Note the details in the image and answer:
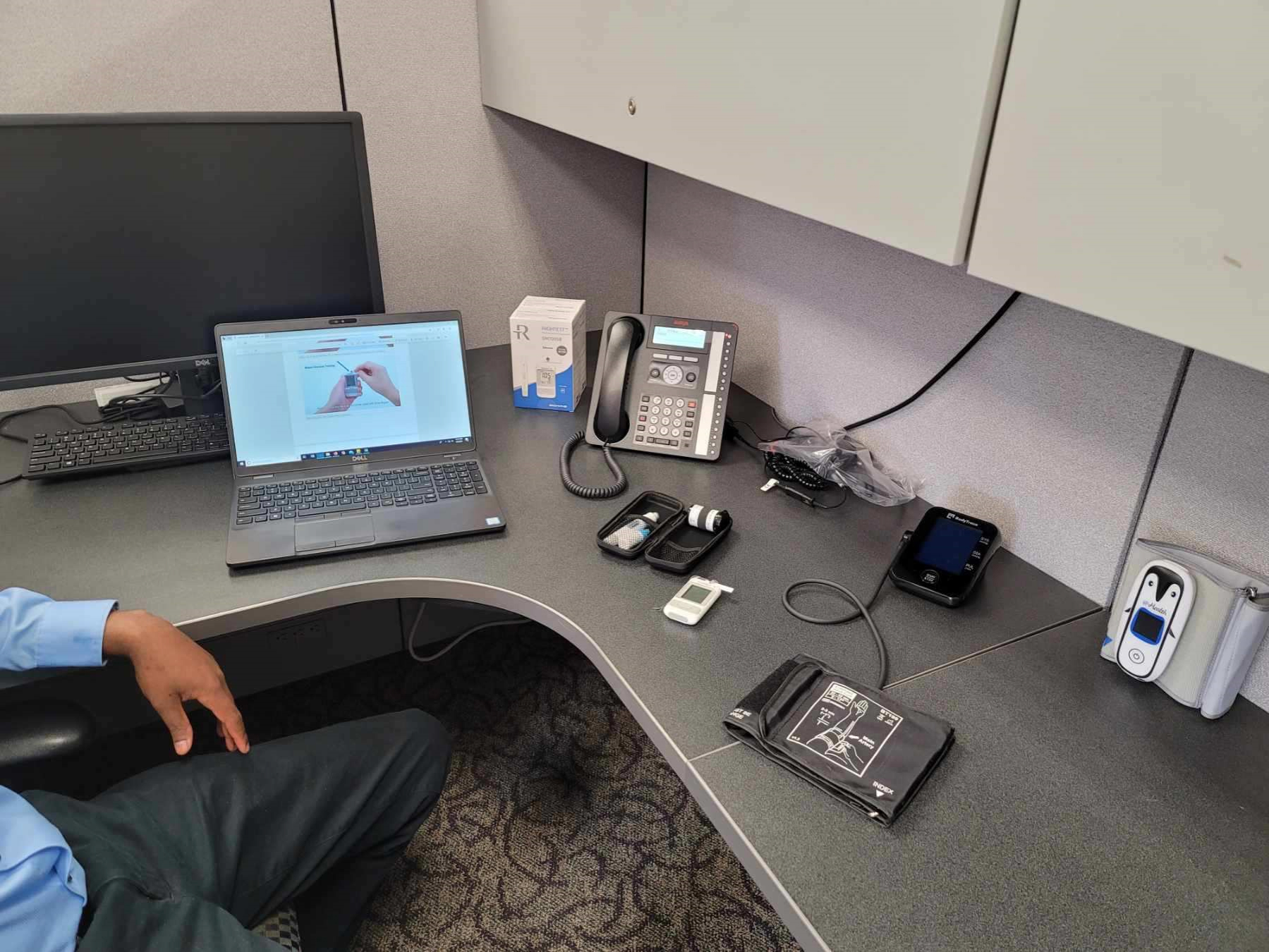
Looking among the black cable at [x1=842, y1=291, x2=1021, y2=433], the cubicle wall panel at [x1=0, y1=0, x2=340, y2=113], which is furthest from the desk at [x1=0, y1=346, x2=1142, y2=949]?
the cubicle wall panel at [x1=0, y1=0, x2=340, y2=113]

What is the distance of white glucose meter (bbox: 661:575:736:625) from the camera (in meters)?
1.00

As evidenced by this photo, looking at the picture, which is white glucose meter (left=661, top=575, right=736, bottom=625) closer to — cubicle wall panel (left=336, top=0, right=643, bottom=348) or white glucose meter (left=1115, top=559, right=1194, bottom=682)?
white glucose meter (left=1115, top=559, right=1194, bottom=682)

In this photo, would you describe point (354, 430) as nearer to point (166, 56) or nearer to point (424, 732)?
point (424, 732)

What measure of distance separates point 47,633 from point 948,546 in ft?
3.40

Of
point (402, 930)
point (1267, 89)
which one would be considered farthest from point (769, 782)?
point (402, 930)

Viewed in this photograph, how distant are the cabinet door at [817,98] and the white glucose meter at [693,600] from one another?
1.44ft

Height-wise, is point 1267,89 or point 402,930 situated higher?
point 1267,89

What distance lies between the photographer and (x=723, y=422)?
4.43 feet

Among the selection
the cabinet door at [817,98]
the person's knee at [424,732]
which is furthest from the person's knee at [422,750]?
the cabinet door at [817,98]

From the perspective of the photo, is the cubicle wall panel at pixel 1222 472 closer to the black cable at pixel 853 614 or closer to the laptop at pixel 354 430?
the black cable at pixel 853 614

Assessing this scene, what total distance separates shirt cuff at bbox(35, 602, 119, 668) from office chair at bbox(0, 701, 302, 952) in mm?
49

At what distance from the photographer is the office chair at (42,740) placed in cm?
91

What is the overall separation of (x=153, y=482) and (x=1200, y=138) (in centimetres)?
129

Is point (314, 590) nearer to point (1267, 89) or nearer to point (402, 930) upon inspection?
point (402, 930)
